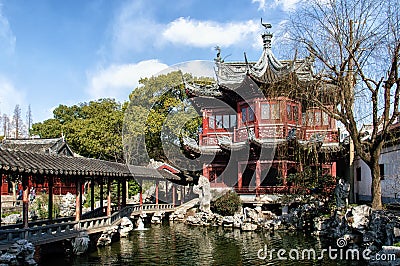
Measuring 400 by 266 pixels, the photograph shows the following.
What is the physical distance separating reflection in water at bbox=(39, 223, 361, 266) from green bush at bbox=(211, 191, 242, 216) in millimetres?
1480

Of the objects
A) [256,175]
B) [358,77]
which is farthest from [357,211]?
[256,175]

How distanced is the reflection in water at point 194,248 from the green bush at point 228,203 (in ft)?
4.85

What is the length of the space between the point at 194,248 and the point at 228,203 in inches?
217

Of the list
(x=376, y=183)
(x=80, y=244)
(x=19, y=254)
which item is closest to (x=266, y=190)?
(x=376, y=183)

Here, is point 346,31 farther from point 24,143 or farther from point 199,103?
point 24,143

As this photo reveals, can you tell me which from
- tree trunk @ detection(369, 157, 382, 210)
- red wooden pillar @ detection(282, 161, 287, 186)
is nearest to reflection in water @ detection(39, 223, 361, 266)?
tree trunk @ detection(369, 157, 382, 210)

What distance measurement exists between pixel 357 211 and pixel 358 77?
11.9ft

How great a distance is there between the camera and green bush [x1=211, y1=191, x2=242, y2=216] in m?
17.2

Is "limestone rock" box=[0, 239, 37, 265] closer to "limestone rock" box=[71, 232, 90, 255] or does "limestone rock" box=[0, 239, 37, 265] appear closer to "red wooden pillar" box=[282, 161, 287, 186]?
"limestone rock" box=[71, 232, 90, 255]

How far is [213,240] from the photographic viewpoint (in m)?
13.3

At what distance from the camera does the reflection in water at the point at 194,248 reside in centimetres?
999

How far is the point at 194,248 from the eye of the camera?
11.9 metres

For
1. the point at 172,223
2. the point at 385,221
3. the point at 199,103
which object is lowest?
the point at 172,223

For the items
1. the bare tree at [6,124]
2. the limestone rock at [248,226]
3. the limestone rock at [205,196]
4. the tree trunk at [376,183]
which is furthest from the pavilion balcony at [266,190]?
the bare tree at [6,124]
